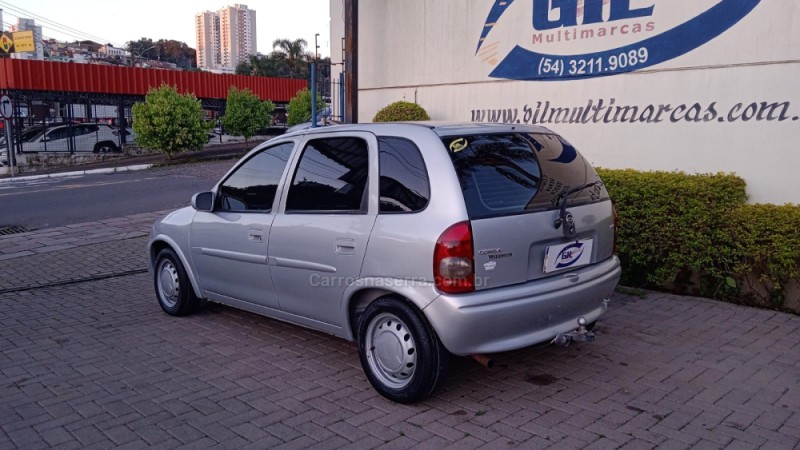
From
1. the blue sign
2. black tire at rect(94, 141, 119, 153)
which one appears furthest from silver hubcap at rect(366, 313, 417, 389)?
black tire at rect(94, 141, 119, 153)

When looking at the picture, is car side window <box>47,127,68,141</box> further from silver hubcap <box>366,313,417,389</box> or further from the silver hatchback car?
silver hubcap <box>366,313,417,389</box>

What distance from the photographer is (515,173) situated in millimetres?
4184

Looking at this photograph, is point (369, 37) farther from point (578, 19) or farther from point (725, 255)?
point (725, 255)

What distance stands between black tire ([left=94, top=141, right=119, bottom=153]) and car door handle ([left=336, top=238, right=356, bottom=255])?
1123 inches

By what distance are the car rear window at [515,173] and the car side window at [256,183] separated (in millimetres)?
1557

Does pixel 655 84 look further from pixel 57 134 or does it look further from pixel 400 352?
pixel 57 134

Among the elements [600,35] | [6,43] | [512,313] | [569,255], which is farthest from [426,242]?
[6,43]

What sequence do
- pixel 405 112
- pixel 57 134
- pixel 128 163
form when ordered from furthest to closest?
1. pixel 57 134
2. pixel 128 163
3. pixel 405 112

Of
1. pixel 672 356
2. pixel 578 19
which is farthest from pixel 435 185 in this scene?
pixel 578 19

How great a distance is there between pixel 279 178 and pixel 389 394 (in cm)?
188

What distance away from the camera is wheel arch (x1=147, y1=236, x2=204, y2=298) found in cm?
582

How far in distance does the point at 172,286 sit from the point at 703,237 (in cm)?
497

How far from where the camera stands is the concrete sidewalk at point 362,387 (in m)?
3.71

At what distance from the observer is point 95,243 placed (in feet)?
32.4
